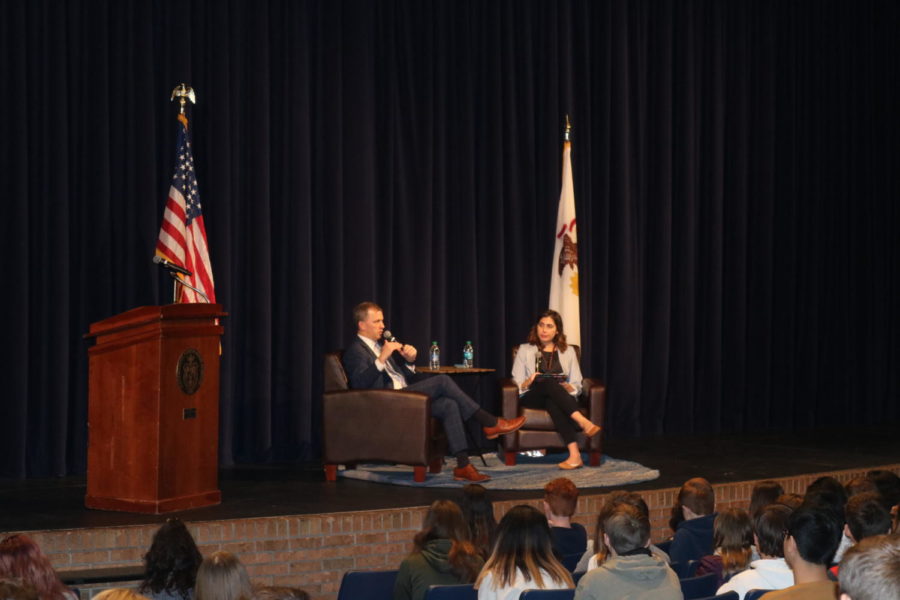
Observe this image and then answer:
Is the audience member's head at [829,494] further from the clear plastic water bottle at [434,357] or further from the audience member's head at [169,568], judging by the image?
the clear plastic water bottle at [434,357]

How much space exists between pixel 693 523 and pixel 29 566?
93.3 inches

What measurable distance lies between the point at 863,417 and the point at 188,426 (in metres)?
7.14

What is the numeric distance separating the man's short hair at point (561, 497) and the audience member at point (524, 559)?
0.86 m

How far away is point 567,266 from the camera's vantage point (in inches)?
328

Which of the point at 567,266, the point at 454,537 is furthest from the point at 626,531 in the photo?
the point at 567,266

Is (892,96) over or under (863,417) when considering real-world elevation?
over

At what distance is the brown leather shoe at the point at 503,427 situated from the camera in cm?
687

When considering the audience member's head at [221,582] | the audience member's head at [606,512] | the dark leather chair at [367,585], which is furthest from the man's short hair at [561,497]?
the audience member's head at [221,582]

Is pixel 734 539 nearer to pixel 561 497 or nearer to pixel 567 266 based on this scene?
pixel 561 497

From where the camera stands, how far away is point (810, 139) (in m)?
10.2

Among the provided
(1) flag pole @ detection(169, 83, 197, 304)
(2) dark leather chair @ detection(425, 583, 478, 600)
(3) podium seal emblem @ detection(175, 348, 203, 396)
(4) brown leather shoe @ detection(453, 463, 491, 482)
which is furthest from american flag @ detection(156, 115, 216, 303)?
(2) dark leather chair @ detection(425, 583, 478, 600)

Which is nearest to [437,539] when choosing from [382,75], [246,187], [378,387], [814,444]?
[378,387]

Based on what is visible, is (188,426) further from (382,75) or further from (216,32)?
(382,75)

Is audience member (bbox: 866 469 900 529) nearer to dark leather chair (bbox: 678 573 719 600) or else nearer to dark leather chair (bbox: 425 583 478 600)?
dark leather chair (bbox: 678 573 719 600)
